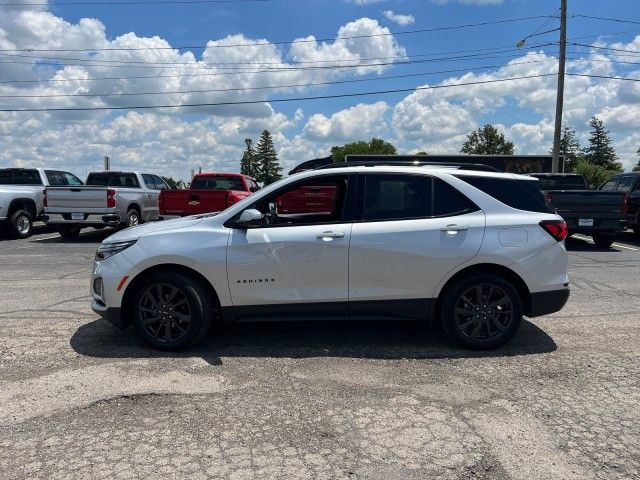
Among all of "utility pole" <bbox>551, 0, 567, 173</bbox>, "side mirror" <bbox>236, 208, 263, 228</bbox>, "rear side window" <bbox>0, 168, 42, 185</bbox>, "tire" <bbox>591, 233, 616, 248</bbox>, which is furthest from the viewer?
"utility pole" <bbox>551, 0, 567, 173</bbox>

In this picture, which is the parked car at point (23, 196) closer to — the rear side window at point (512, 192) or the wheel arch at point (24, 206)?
the wheel arch at point (24, 206)

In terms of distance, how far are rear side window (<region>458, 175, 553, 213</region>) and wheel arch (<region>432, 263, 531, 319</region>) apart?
24.7 inches

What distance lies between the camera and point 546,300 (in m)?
4.98

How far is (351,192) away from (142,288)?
2.13m

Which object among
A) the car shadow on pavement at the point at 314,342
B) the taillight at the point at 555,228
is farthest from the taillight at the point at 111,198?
the taillight at the point at 555,228

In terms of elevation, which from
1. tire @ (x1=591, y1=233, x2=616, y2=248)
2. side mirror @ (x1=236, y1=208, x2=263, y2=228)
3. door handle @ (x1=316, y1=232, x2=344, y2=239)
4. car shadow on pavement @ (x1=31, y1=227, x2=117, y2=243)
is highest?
side mirror @ (x1=236, y1=208, x2=263, y2=228)

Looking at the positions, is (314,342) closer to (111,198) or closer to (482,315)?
(482,315)

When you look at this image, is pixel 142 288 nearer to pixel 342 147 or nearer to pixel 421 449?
pixel 421 449

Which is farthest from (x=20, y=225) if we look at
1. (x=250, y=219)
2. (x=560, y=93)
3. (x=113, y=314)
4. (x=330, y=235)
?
(x=560, y=93)

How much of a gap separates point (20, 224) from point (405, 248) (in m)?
13.8

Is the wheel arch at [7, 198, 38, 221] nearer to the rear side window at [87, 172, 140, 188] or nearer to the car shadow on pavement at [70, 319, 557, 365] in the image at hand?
the rear side window at [87, 172, 140, 188]

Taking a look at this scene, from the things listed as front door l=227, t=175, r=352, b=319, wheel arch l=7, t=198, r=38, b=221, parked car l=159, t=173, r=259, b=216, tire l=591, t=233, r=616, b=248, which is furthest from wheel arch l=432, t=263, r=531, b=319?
wheel arch l=7, t=198, r=38, b=221

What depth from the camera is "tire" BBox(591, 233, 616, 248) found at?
1336 cm

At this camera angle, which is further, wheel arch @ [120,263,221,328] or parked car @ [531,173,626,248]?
parked car @ [531,173,626,248]
